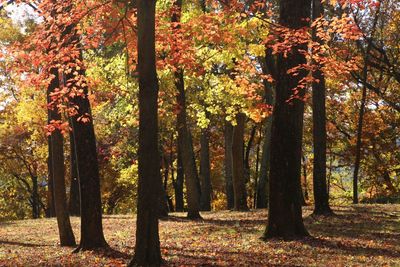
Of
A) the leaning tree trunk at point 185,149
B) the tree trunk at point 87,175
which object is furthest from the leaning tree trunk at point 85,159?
the leaning tree trunk at point 185,149

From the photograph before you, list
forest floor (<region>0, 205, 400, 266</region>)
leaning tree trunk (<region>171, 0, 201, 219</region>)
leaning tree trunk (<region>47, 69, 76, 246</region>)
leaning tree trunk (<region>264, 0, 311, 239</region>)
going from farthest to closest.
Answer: leaning tree trunk (<region>171, 0, 201, 219</region>)
leaning tree trunk (<region>47, 69, 76, 246</region>)
leaning tree trunk (<region>264, 0, 311, 239</region>)
forest floor (<region>0, 205, 400, 266</region>)

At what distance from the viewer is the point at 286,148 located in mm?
11414

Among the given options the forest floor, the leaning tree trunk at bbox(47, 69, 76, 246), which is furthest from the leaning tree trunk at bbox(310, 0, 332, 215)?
the leaning tree trunk at bbox(47, 69, 76, 246)

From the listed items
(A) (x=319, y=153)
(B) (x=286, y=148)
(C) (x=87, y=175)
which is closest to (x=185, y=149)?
(A) (x=319, y=153)

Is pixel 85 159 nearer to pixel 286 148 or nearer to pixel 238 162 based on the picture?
pixel 286 148

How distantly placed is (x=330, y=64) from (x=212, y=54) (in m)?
6.59

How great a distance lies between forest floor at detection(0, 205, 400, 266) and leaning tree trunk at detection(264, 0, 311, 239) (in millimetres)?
496

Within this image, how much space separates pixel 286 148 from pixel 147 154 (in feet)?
14.1

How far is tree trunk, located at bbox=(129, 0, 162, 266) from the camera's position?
835 cm

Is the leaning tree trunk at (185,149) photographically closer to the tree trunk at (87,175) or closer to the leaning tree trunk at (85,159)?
the leaning tree trunk at (85,159)

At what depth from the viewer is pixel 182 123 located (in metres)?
18.6

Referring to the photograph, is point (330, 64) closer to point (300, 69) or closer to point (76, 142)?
point (300, 69)

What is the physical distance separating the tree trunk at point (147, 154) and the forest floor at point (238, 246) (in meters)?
0.69

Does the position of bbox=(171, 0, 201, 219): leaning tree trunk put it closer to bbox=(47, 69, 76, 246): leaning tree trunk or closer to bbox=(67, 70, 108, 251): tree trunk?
bbox=(47, 69, 76, 246): leaning tree trunk
